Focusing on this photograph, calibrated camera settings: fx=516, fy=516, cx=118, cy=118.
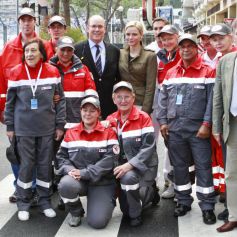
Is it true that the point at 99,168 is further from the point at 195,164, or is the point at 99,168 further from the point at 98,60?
the point at 98,60

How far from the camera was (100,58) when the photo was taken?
6695 millimetres

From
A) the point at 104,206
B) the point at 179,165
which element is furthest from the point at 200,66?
the point at 104,206

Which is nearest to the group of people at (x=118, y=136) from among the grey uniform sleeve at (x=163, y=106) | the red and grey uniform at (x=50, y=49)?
the grey uniform sleeve at (x=163, y=106)

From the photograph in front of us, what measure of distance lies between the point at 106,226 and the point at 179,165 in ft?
3.44

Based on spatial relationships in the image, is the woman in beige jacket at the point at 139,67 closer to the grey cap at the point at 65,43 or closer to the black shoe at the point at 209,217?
the grey cap at the point at 65,43

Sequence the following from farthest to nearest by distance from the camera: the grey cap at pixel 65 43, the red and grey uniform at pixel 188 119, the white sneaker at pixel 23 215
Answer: the grey cap at pixel 65 43
the white sneaker at pixel 23 215
the red and grey uniform at pixel 188 119

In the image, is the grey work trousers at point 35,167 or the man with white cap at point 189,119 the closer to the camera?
the man with white cap at point 189,119

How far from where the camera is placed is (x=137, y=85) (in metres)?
6.52

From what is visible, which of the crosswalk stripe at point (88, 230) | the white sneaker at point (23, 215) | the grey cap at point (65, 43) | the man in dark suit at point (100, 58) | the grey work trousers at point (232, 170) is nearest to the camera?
the grey work trousers at point (232, 170)

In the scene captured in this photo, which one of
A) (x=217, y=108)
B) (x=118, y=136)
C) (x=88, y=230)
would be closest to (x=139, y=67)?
(x=118, y=136)

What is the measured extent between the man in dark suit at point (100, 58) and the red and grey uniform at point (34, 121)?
2.96 feet

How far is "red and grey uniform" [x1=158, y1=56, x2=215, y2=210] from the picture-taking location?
17.9 feet

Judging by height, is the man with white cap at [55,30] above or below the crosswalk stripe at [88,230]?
above

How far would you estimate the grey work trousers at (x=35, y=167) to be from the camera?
5.74 m
